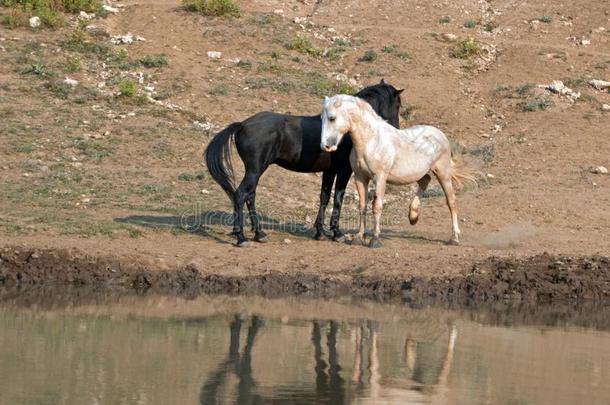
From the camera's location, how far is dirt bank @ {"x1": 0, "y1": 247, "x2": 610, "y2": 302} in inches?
485

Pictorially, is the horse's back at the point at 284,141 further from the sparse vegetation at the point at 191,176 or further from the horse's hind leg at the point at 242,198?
the sparse vegetation at the point at 191,176

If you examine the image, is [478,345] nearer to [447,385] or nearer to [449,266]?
[447,385]

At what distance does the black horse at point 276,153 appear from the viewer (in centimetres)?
1386

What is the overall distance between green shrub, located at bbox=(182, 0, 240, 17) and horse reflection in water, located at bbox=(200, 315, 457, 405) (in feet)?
59.2

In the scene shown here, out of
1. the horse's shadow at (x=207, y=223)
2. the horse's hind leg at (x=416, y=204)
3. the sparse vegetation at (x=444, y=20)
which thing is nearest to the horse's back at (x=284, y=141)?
the horse's shadow at (x=207, y=223)

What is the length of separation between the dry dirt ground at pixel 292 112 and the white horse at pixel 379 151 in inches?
23.7

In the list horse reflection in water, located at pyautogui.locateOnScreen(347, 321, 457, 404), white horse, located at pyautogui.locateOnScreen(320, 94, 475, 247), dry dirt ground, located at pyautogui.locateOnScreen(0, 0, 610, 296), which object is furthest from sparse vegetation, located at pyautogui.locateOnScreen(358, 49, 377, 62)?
horse reflection in water, located at pyautogui.locateOnScreen(347, 321, 457, 404)

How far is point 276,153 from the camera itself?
46.2ft

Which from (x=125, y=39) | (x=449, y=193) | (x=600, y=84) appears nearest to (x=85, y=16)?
(x=125, y=39)

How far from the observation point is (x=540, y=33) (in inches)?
1092

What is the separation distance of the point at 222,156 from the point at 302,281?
230cm

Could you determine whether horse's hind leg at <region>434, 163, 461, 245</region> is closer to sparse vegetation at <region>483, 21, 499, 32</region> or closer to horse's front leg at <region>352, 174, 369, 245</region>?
horse's front leg at <region>352, 174, 369, 245</region>

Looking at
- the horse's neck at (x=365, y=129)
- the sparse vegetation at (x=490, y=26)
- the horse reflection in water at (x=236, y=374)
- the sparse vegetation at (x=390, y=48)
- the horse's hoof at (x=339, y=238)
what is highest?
the sparse vegetation at (x=490, y=26)

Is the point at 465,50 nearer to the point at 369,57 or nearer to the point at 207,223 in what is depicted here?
the point at 369,57
